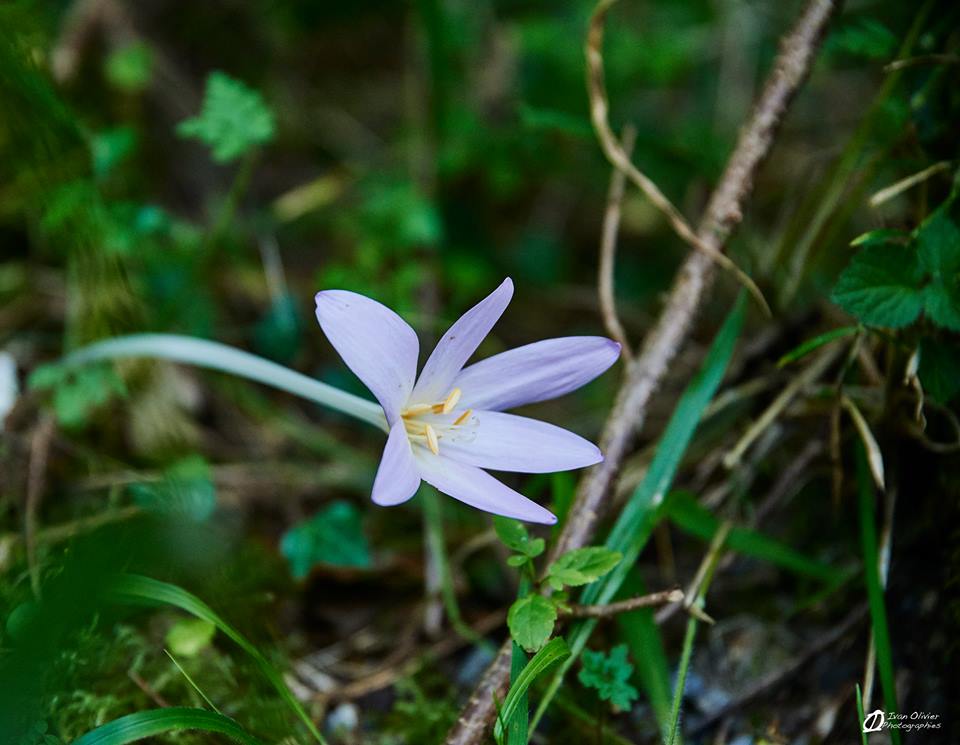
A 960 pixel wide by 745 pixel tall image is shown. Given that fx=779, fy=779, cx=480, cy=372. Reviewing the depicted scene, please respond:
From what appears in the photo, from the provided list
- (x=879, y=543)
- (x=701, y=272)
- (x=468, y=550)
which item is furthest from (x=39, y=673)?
(x=879, y=543)

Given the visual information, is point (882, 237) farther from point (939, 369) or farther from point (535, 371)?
point (535, 371)

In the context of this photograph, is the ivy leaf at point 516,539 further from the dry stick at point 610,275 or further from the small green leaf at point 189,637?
the small green leaf at point 189,637

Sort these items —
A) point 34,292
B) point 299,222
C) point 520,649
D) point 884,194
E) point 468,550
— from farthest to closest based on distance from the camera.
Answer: point 299,222
point 34,292
point 468,550
point 884,194
point 520,649

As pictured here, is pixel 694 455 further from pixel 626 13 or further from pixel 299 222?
pixel 626 13

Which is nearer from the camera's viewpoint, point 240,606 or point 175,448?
point 240,606

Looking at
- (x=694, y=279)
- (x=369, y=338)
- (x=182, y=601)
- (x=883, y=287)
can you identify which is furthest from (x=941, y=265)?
(x=182, y=601)

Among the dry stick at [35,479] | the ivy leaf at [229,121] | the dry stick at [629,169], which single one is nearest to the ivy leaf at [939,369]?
the dry stick at [629,169]
